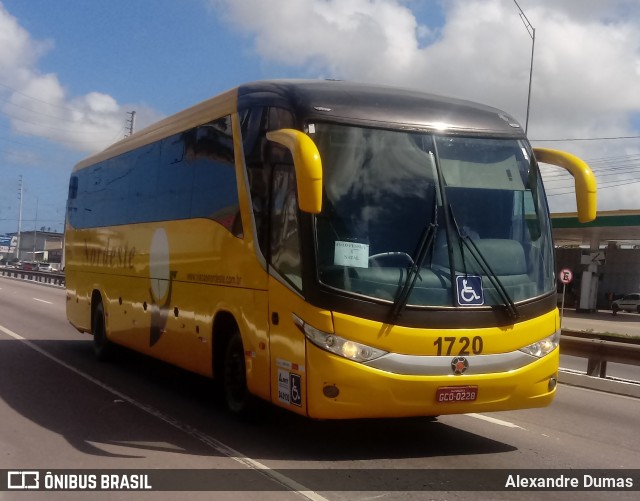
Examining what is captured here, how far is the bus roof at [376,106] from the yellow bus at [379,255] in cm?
2

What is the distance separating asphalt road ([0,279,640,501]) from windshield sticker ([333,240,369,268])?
1762mm

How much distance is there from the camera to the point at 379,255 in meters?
7.40

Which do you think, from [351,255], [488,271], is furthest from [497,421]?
[351,255]

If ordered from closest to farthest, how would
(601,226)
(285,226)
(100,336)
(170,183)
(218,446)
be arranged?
1. (285,226)
2. (218,446)
3. (170,183)
4. (100,336)
5. (601,226)

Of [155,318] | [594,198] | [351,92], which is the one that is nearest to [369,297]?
[351,92]

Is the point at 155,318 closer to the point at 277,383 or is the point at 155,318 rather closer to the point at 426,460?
the point at 277,383

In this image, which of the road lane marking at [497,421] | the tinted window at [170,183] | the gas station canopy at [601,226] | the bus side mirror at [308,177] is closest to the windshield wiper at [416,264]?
the bus side mirror at [308,177]

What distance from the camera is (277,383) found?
7816 millimetres

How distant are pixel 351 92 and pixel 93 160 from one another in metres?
8.83

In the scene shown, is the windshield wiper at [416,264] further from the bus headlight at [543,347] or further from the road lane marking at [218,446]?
the road lane marking at [218,446]

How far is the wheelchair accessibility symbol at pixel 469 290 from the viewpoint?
24.6ft

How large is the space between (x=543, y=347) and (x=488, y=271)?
96 cm

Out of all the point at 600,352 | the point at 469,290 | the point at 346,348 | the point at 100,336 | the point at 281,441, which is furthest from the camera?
the point at 100,336

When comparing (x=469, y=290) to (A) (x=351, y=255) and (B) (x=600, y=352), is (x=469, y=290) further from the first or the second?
(B) (x=600, y=352)
